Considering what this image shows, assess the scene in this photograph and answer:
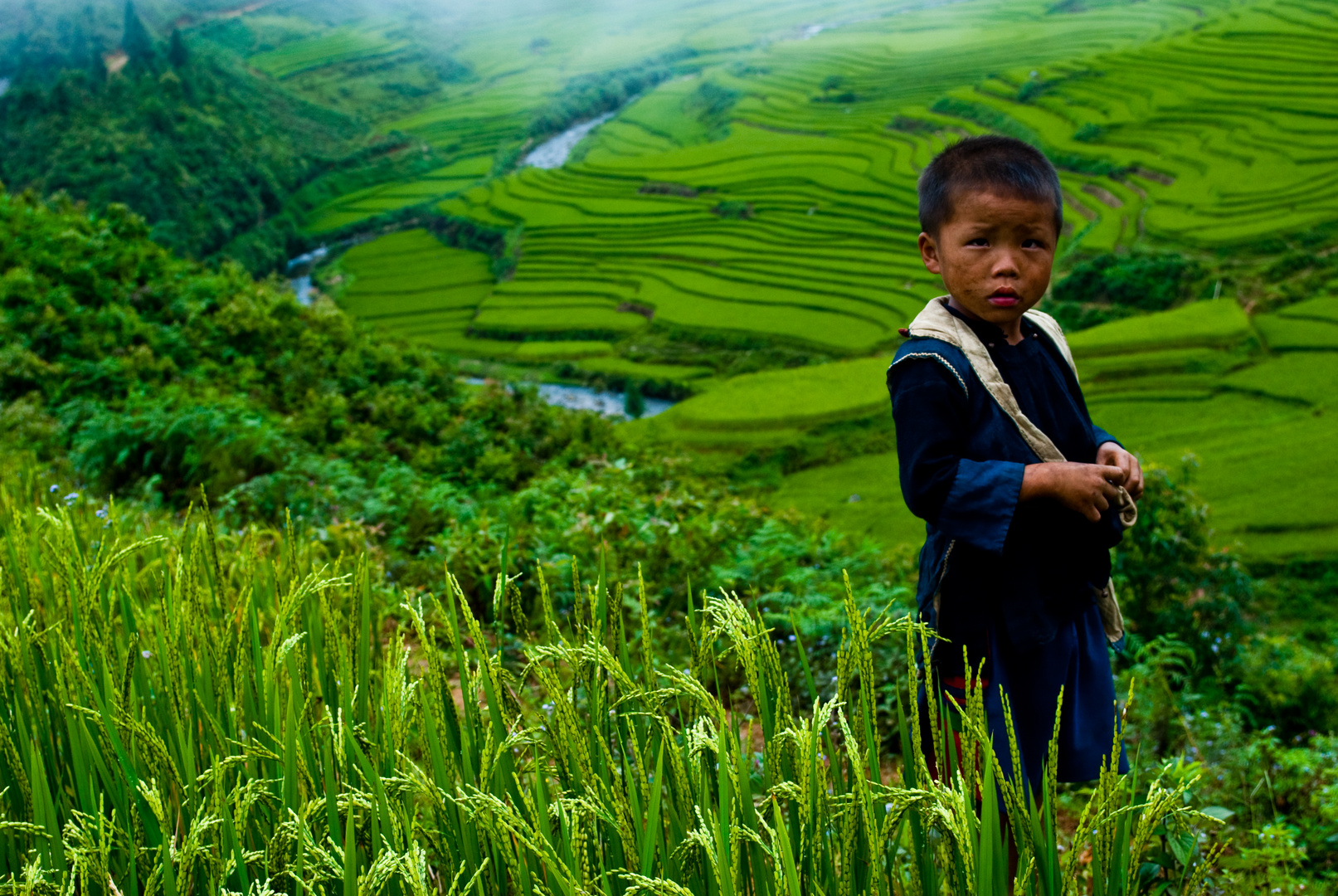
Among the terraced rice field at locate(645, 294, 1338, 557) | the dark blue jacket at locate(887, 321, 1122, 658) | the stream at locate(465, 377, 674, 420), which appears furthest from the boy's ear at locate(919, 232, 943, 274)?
A: the stream at locate(465, 377, 674, 420)

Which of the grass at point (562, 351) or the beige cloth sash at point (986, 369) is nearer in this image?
the beige cloth sash at point (986, 369)

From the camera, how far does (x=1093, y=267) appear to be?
23906mm

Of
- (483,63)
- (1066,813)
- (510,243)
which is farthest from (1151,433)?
(483,63)

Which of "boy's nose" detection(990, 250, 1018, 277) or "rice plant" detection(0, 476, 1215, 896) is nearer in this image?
"rice plant" detection(0, 476, 1215, 896)

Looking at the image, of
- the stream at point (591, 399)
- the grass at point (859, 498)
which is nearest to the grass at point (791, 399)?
the grass at point (859, 498)

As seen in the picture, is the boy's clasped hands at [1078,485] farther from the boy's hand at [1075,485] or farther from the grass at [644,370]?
the grass at [644,370]

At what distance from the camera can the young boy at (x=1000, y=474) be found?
132cm

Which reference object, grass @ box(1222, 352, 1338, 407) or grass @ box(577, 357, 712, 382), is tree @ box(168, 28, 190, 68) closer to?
grass @ box(577, 357, 712, 382)

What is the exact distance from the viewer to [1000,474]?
1270 millimetres

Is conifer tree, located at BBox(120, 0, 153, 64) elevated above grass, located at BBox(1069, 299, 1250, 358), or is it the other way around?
conifer tree, located at BBox(120, 0, 153, 64)

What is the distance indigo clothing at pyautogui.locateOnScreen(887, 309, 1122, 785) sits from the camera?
1304mm

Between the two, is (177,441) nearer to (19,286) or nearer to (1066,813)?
(19,286)

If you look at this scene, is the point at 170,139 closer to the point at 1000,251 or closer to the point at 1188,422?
the point at 1188,422

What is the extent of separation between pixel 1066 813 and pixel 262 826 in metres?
1.93
